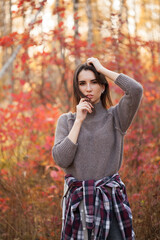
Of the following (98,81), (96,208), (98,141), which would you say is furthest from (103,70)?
(96,208)

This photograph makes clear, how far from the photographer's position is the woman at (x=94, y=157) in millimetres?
2037

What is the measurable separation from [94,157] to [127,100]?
50cm

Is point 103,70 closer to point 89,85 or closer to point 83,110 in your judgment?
point 89,85

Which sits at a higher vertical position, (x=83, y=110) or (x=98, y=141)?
(x=83, y=110)

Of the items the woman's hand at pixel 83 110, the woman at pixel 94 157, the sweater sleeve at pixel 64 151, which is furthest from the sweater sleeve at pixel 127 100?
the sweater sleeve at pixel 64 151

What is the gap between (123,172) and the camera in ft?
11.0

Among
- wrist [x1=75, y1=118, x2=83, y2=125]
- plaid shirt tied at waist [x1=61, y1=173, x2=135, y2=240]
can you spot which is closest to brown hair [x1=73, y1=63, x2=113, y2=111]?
wrist [x1=75, y1=118, x2=83, y2=125]

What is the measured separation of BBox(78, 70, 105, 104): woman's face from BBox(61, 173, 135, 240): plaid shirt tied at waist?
2.13 feet

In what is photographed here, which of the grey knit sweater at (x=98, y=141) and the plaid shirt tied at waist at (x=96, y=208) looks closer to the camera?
the plaid shirt tied at waist at (x=96, y=208)

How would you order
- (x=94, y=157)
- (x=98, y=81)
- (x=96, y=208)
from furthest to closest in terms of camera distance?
1. (x=98, y=81)
2. (x=94, y=157)
3. (x=96, y=208)

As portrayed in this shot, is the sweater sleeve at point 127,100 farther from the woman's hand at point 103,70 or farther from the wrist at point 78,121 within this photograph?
the wrist at point 78,121

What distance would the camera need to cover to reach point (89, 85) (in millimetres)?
2227

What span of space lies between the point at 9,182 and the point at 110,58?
3.12 metres

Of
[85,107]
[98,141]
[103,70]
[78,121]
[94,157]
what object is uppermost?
[103,70]
